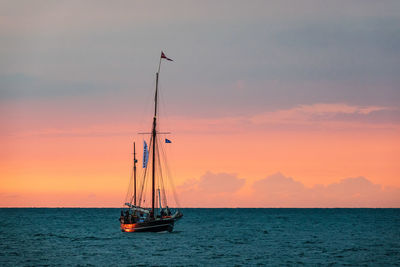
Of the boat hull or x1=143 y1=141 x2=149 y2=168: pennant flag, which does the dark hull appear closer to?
the boat hull

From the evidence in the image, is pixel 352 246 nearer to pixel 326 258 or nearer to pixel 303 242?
pixel 303 242

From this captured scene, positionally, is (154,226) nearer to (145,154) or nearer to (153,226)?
(153,226)

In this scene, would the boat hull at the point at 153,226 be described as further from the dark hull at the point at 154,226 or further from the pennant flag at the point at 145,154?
the pennant flag at the point at 145,154

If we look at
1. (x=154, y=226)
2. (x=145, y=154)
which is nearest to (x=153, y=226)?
(x=154, y=226)

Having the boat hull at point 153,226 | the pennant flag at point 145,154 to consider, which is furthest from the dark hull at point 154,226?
the pennant flag at point 145,154

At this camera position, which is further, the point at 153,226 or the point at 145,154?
the point at 145,154

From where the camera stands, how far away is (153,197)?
307 feet

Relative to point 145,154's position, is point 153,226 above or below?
below

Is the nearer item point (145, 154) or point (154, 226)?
point (154, 226)

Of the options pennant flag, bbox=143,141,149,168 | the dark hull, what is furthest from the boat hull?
pennant flag, bbox=143,141,149,168

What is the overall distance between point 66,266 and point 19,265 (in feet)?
Answer: 15.8

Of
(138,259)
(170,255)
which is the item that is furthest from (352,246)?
(138,259)

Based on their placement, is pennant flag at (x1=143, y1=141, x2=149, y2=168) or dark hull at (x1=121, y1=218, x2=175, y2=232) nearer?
dark hull at (x1=121, y1=218, x2=175, y2=232)

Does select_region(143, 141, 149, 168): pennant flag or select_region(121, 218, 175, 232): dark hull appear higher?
select_region(143, 141, 149, 168): pennant flag
